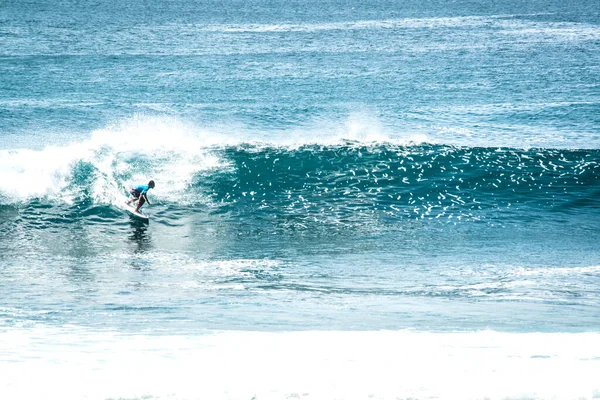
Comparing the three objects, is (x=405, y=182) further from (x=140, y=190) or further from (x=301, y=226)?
(x=140, y=190)

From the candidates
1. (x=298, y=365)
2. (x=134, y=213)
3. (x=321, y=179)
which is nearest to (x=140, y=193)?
(x=134, y=213)

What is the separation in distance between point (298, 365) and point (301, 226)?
10.1 m

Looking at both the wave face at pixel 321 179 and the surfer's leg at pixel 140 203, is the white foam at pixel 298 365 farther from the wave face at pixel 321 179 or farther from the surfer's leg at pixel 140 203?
the wave face at pixel 321 179

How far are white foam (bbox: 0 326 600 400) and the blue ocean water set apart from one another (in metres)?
0.04

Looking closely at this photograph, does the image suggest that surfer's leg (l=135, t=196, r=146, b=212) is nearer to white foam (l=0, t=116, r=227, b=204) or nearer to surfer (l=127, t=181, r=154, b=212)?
surfer (l=127, t=181, r=154, b=212)

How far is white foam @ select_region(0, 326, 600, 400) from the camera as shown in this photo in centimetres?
816

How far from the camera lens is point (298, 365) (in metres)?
9.20

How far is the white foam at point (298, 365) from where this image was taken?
8.16 m

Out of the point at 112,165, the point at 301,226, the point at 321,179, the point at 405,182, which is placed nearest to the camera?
the point at 301,226

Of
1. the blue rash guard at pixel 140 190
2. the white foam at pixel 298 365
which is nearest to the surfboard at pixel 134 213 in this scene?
the blue rash guard at pixel 140 190

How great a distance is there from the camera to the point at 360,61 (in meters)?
47.7

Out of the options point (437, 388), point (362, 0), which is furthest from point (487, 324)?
point (362, 0)

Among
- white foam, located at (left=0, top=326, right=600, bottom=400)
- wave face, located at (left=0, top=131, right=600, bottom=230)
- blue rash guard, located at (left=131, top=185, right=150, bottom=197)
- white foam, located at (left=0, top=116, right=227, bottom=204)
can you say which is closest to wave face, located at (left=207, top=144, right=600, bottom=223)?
wave face, located at (left=0, top=131, right=600, bottom=230)

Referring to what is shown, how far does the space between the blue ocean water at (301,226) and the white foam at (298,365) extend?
1.7 inches
